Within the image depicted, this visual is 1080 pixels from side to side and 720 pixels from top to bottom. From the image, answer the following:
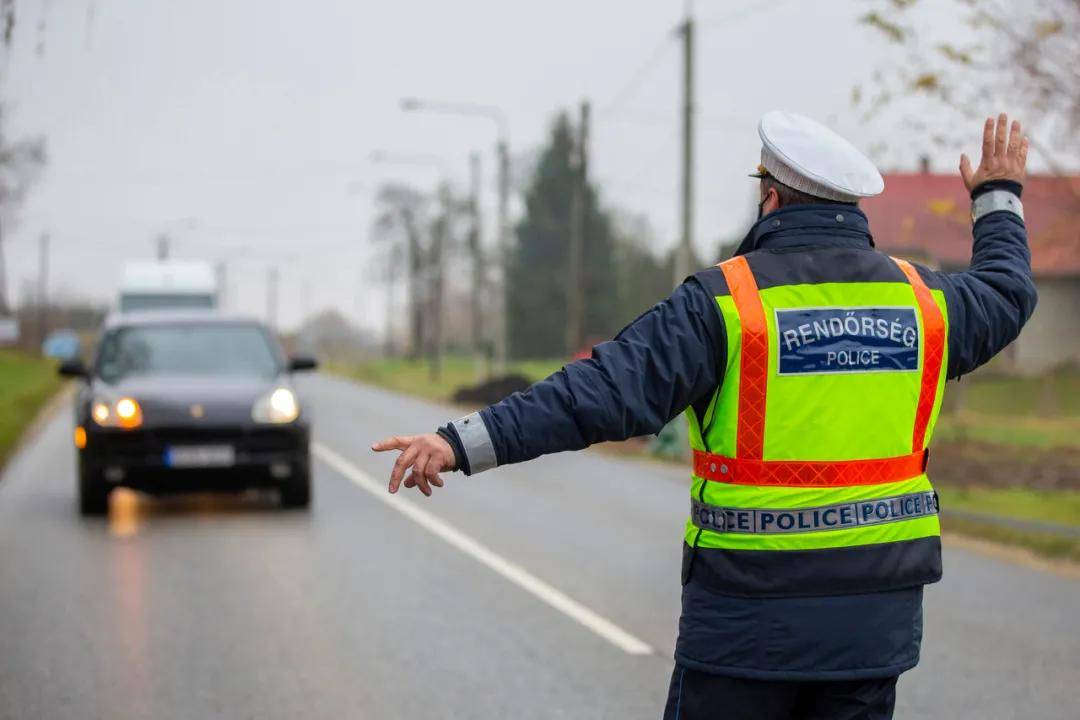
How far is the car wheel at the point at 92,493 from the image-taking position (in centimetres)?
1277

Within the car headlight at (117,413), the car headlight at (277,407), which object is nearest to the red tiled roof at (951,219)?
the car headlight at (277,407)

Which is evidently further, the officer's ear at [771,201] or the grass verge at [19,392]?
the grass verge at [19,392]

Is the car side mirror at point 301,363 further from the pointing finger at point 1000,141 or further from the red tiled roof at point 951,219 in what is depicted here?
the pointing finger at point 1000,141

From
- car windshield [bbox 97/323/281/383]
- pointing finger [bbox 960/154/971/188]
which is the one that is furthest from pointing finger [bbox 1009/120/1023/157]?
car windshield [bbox 97/323/281/383]

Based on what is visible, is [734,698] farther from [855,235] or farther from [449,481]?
[449,481]

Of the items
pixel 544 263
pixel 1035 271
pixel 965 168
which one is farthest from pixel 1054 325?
pixel 965 168

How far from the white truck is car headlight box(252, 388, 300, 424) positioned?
20.6m

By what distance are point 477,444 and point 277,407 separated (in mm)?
9991

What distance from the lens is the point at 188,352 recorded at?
13820 millimetres

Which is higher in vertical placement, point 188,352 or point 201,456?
point 188,352

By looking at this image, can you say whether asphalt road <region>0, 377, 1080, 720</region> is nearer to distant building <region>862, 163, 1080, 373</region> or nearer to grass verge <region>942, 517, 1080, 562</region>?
grass verge <region>942, 517, 1080, 562</region>

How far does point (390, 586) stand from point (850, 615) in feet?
21.1

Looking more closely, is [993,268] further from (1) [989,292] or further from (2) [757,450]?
(2) [757,450]

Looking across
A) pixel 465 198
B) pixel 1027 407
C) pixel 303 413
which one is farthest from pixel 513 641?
pixel 465 198
